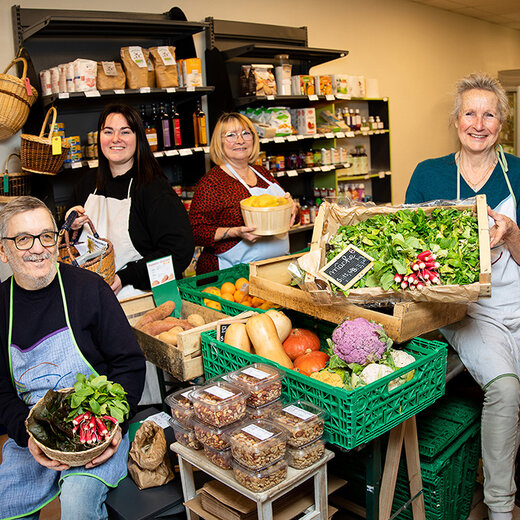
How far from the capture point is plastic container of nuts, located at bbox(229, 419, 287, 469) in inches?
62.3

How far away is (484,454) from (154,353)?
142 centimetres

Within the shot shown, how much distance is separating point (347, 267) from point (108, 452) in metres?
1.07

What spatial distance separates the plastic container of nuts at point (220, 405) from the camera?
170cm

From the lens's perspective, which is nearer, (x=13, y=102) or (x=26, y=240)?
(x=26, y=240)

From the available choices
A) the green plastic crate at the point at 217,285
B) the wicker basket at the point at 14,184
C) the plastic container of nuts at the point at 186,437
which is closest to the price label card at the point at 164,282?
the green plastic crate at the point at 217,285

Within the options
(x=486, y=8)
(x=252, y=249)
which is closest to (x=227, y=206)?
(x=252, y=249)

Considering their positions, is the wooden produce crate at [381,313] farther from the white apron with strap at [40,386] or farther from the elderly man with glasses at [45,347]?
the white apron with strap at [40,386]

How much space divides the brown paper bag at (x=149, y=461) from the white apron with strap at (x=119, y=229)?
105cm

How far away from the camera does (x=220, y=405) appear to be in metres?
1.70

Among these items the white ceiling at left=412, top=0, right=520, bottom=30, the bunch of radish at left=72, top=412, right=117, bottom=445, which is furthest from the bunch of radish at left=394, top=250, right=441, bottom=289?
the white ceiling at left=412, top=0, right=520, bottom=30

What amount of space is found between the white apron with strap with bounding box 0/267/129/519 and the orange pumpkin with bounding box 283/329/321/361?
0.71 metres

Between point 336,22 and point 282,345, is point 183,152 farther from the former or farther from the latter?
point 336,22

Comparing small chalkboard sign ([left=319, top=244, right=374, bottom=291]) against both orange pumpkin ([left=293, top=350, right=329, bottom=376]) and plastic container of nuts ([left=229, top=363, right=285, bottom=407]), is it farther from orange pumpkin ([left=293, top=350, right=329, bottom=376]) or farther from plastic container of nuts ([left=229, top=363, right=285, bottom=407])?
plastic container of nuts ([left=229, top=363, right=285, bottom=407])

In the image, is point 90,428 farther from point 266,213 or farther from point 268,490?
point 266,213
